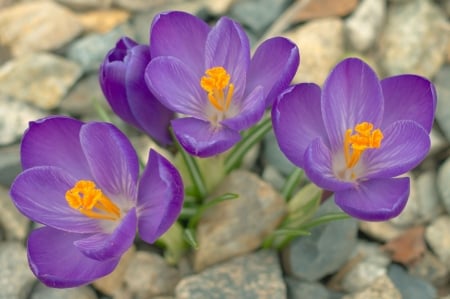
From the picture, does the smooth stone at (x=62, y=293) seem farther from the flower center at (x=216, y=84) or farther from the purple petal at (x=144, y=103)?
the flower center at (x=216, y=84)

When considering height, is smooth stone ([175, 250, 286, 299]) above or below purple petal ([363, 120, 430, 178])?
below

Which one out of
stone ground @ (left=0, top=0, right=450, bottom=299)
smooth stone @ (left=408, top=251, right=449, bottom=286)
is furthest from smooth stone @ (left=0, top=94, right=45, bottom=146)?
smooth stone @ (left=408, top=251, right=449, bottom=286)

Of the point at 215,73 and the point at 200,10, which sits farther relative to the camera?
the point at 200,10

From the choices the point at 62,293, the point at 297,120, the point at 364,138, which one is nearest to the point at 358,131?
the point at 364,138

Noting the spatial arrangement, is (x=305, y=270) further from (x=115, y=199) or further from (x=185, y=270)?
(x=115, y=199)

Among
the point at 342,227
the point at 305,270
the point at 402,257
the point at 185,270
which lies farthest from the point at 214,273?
the point at 402,257

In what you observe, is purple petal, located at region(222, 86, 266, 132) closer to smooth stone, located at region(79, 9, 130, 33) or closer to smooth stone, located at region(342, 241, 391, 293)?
smooth stone, located at region(342, 241, 391, 293)

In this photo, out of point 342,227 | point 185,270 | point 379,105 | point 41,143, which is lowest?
point 185,270
